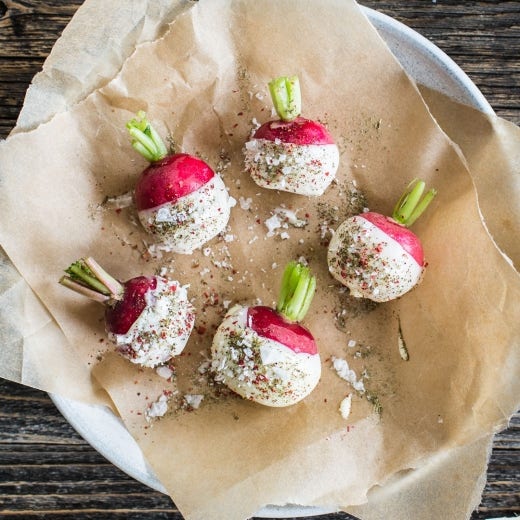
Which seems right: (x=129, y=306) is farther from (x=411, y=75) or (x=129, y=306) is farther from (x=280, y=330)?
(x=411, y=75)

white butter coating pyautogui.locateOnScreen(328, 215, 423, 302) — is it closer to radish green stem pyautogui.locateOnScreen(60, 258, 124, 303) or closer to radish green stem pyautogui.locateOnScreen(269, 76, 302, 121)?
radish green stem pyautogui.locateOnScreen(269, 76, 302, 121)

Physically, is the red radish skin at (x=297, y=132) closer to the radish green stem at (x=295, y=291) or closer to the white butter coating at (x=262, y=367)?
the radish green stem at (x=295, y=291)

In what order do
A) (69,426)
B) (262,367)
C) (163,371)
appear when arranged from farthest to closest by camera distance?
(69,426), (163,371), (262,367)

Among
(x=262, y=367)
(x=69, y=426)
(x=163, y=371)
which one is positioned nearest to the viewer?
(x=262, y=367)

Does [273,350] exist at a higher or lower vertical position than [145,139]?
lower

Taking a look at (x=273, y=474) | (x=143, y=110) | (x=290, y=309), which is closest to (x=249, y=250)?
(x=290, y=309)

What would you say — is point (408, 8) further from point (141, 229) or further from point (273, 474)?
point (273, 474)

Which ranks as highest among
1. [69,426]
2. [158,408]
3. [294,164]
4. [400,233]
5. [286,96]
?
[286,96]

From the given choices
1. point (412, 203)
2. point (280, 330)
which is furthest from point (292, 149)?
point (280, 330)
